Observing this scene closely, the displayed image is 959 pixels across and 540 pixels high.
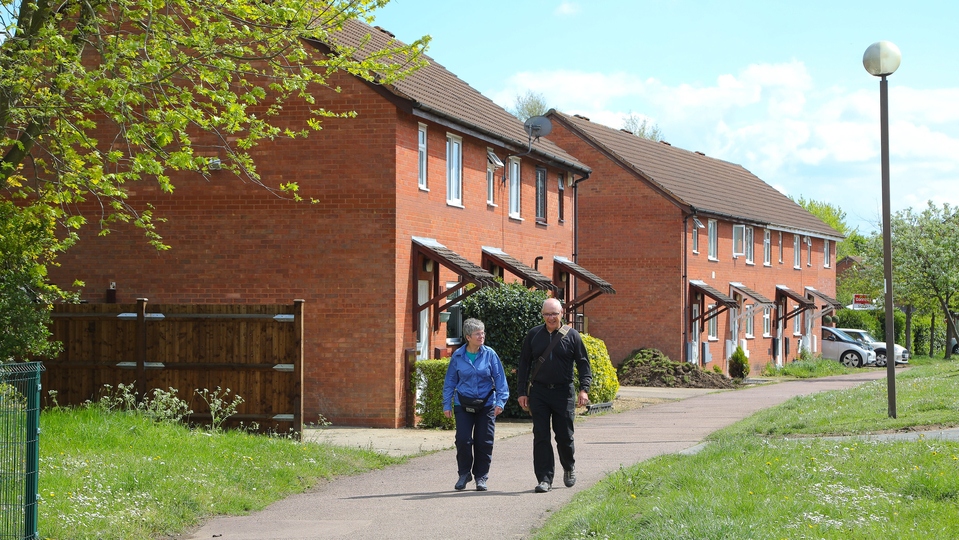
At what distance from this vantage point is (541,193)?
2784cm

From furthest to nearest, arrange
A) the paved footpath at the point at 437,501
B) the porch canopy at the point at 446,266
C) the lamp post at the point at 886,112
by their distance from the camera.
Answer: the porch canopy at the point at 446,266 < the lamp post at the point at 886,112 < the paved footpath at the point at 437,501

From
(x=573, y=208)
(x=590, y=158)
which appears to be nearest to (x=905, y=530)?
(x=573, y=208)

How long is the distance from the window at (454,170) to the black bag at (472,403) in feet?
34.2

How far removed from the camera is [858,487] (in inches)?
354

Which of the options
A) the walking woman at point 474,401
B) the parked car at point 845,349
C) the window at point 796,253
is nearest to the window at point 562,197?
the walking woman at point 474,401

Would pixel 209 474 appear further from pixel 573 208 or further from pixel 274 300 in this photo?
pixel 573 208

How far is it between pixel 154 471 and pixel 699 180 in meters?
35.9

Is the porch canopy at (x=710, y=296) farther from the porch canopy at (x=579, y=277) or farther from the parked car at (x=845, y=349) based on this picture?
the parked car at (x=845, y=349)

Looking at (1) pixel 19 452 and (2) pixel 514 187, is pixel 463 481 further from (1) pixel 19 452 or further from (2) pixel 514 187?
(2) pixel 514 187

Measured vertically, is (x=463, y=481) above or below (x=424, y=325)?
below

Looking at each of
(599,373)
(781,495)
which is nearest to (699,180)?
(599,373)

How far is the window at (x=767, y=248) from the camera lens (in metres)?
46.2

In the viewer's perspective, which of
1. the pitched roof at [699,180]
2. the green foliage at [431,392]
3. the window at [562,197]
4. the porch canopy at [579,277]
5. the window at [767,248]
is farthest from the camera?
the window at [767,248]

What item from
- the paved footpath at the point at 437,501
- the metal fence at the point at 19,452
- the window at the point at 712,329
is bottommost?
the paved footpath at the point at 437,501
